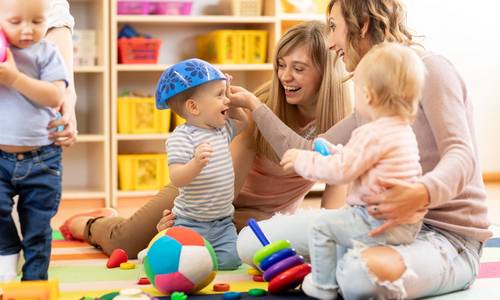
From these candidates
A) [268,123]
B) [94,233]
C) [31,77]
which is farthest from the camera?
[94,233]

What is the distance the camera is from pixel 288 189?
2.39 metres

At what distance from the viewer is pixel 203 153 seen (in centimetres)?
196

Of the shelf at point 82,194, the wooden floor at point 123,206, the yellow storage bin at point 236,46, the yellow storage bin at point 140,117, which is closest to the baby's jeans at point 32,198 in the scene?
the wooden floor at point 123,206

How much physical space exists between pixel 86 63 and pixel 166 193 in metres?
1.44

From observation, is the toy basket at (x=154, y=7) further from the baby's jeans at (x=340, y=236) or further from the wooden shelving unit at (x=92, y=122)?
the baby's jeans at (x=340, y=236)

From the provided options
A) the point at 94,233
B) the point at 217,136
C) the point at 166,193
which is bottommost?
the point at 94,233

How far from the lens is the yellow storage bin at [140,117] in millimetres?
3695

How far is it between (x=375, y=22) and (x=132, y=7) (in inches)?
80.0

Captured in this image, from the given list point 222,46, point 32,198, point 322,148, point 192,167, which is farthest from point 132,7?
point 322,148

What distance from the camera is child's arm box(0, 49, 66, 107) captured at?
1.59 m

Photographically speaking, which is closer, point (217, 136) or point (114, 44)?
point (217, 136)

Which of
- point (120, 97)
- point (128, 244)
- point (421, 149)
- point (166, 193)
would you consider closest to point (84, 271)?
point (128, 244)

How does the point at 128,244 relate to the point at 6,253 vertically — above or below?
below

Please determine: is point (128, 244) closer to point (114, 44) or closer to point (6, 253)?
point (6, 253)
